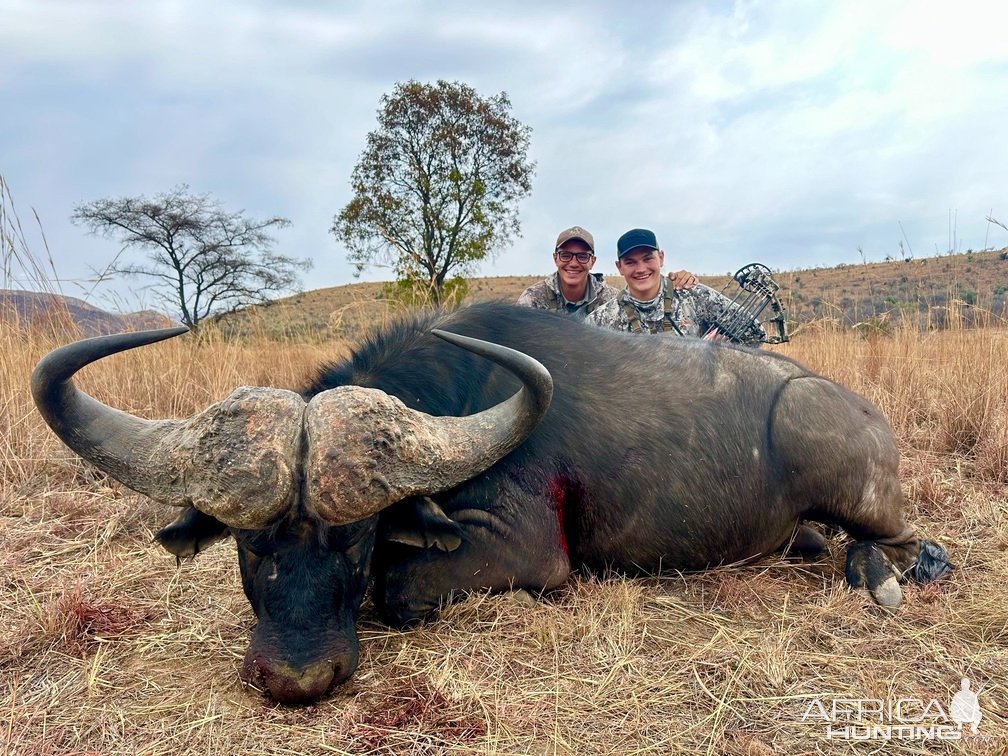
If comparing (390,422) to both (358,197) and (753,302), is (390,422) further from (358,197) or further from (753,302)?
(358,197)

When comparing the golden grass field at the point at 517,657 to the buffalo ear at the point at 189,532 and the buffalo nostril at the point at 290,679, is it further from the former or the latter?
the buffalo ear at the point at 189,532

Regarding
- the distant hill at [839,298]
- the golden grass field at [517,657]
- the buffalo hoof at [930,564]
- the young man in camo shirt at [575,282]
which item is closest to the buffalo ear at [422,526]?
the golden grass field at [517,657]

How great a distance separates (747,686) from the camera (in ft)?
7.76

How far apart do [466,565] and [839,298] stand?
50.9 feet

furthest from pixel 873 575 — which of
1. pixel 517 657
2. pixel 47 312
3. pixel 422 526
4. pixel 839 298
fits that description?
pixel 839 298

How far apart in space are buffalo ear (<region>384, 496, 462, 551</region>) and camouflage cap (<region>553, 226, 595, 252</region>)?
4.59 m

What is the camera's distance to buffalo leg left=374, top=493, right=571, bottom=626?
275 centimetres

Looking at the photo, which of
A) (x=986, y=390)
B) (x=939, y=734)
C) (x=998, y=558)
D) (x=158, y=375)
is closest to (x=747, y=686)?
(x=939, y=734)

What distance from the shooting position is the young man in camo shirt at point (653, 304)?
20.3 feet

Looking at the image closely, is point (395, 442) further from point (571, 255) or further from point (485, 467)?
point (571, 255)

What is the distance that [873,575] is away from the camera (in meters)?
Answer: 3.19

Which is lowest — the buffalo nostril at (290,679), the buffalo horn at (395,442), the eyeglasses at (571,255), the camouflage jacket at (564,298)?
the buffalo nostril at (290,679)

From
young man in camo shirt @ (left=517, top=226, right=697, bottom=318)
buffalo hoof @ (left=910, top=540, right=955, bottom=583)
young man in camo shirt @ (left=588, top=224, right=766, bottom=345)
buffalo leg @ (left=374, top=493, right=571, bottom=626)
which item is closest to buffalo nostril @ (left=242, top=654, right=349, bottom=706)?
buffalo leg @ (left=374, top=493, right=571, bottom=626)

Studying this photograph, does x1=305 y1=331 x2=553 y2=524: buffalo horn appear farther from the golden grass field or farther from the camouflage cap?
the camouflage cap
